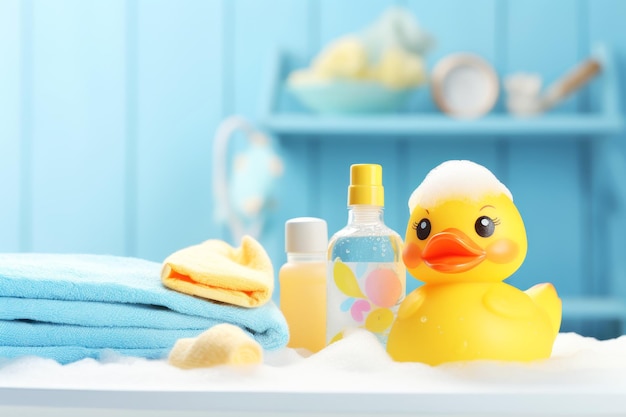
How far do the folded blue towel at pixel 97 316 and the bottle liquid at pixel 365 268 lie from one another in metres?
0.05

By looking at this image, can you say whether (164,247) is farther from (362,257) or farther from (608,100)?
(362,257)

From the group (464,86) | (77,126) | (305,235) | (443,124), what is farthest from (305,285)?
(77,126)

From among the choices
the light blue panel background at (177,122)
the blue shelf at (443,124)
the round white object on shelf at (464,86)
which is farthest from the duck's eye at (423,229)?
the light blue panel background at (177,122)

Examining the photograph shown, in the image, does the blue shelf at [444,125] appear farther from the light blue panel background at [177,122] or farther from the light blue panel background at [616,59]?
the light blue panel background at [177,122]

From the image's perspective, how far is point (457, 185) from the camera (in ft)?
1.68

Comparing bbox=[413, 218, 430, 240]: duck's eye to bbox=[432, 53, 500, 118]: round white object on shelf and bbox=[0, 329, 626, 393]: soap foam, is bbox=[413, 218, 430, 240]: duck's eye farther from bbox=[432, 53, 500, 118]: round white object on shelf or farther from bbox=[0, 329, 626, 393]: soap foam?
bbox=[432, 53, 500, 118]: round white object on shelf

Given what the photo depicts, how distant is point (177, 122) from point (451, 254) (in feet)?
4.92

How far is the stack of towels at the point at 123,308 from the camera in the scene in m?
0.52

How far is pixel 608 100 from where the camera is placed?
1753 mm

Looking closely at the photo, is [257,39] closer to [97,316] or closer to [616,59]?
[616,59]

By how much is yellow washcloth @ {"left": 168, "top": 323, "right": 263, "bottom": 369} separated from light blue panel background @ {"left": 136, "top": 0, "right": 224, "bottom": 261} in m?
1.45

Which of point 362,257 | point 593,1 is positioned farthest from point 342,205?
point 362,257

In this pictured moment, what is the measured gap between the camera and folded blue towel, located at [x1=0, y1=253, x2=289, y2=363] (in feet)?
1.69

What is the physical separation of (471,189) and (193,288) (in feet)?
0.68
